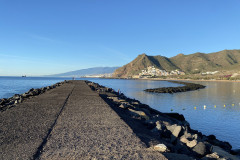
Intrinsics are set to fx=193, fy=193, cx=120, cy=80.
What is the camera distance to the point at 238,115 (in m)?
17.1

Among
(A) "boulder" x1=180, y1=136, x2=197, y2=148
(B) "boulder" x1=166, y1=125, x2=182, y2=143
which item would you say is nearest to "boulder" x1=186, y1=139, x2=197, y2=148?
(A) "boulder" x1=180, y1=136, x2=197, y2=148

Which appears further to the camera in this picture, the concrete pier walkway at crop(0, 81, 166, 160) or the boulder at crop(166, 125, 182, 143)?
the boulder at crop(166, 125, 182, 143)

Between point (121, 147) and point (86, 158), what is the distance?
3.34ft

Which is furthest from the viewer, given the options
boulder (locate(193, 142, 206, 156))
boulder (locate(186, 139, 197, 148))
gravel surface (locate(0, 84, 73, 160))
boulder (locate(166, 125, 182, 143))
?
boulder (locate(166, 125, 182, 143))

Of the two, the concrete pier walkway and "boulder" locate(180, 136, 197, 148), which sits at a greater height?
the concrete pier walkway

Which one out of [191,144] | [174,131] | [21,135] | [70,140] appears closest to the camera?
[70,140]

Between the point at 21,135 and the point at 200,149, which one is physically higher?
the point at 21,135

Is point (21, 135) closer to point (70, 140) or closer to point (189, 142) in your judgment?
point (70, 140)

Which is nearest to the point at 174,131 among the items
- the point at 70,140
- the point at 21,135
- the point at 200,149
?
the point at 200,149

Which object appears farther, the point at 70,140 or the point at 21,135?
the point at 21,135

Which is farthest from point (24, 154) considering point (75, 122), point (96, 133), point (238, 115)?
point (238, 115)

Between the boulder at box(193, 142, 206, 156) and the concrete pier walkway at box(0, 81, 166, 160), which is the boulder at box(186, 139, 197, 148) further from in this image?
the concrete pier walkway at box(0, 81, 166, 160)

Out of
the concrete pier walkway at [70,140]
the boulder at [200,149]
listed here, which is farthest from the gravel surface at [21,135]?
the boulder at [200,149]

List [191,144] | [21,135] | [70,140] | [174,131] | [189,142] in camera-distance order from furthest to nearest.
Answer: [174,131] < [189,142] < [191,144] < [21,135] < [70,140]
